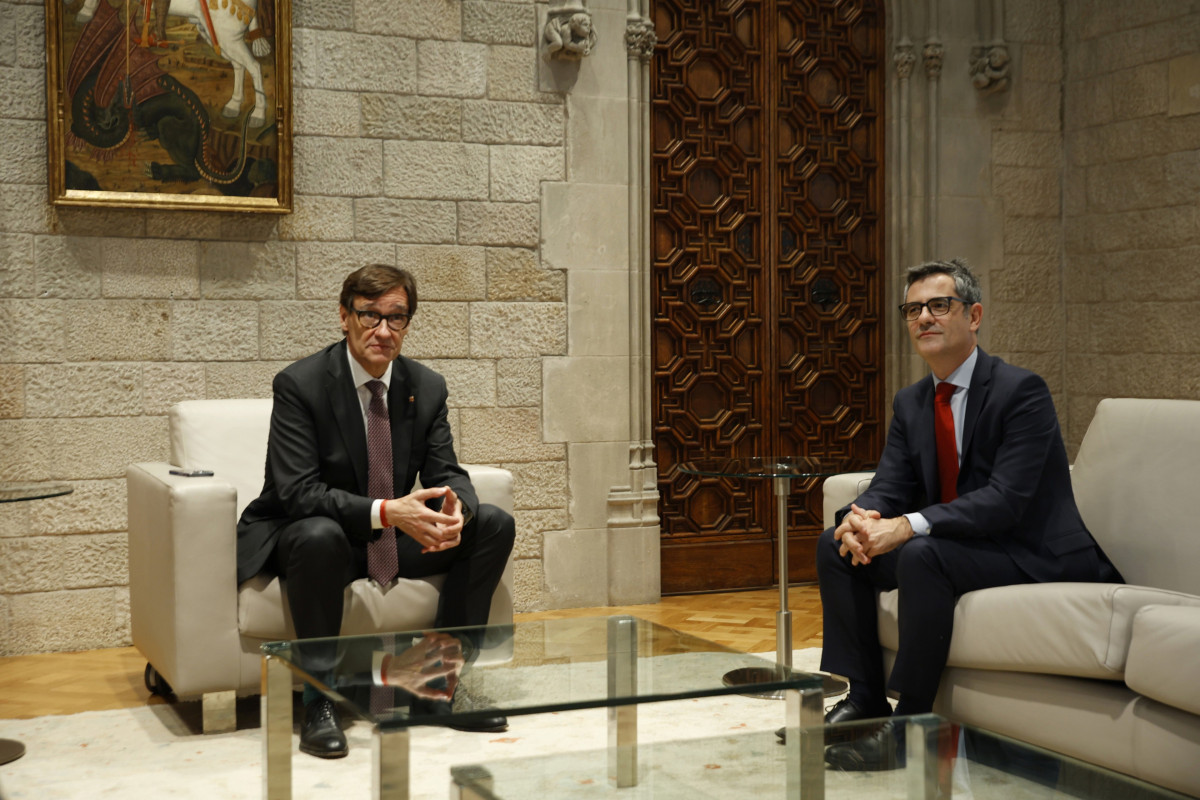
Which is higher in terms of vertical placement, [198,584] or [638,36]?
[638,36]

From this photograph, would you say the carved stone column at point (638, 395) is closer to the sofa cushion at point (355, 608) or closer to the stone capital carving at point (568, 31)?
the stone capital carving at point (568, 31)

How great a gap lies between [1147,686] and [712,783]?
3.17 ft

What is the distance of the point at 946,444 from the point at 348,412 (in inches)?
66.1

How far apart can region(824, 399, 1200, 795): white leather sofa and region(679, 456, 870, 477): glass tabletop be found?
11 centimetres

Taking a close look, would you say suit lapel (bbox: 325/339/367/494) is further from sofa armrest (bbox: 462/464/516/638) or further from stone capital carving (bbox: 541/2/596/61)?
stone capital carving (bbox: 541/2/596/61)

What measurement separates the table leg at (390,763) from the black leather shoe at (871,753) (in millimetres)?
706

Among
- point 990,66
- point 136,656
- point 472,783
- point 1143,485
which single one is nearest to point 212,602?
point 136,656

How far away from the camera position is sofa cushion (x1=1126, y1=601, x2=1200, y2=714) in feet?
7.64

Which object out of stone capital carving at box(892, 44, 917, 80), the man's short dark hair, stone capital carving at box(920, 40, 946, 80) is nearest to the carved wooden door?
stone capital carving at box(892, 44, 917, 80)

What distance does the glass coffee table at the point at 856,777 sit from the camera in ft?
6.34

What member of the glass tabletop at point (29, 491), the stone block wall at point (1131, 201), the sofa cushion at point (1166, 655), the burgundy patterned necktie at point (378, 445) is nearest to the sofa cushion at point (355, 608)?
the burgundy patterned necktie at point (378, 445)

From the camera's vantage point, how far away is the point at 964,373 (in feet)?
10.7

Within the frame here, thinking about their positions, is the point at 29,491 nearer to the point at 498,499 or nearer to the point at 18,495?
the point at 18,495

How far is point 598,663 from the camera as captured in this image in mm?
2533
